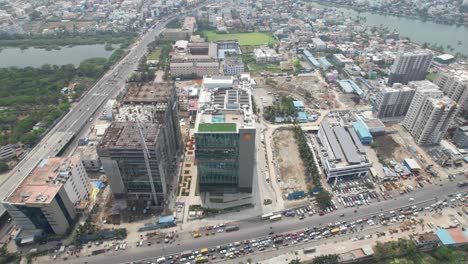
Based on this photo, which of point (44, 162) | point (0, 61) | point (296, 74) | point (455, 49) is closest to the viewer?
point (44, 162)

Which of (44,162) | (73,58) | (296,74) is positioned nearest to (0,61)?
(73,58)

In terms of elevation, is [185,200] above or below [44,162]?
below

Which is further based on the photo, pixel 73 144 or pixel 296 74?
pixel 296 74

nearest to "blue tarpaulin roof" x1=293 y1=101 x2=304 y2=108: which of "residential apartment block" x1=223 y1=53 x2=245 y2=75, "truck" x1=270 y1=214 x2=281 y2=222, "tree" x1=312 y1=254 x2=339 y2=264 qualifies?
"residential apartment block" x1=223 y1=53 x2=245 y2=75

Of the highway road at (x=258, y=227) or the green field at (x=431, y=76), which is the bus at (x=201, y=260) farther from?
the green field at (x=431, y=76)

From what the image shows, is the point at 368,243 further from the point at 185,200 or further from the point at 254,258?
the point at 185,200

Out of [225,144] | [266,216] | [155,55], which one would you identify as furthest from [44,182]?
[155,55]

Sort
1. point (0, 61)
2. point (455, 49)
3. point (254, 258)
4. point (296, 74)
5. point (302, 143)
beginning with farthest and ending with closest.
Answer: point (455, 49), point (0, 61), point (296, 74), point (302, 143), point (254, 258)
